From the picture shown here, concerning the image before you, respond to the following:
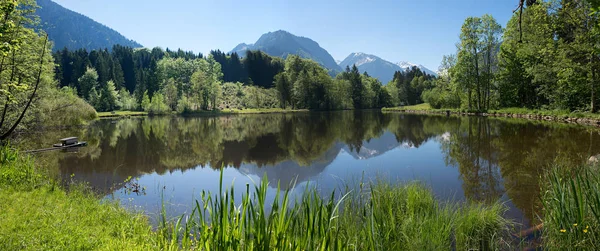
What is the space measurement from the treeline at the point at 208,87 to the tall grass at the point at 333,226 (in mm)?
75478

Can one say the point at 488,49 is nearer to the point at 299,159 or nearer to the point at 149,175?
the point at 299,159

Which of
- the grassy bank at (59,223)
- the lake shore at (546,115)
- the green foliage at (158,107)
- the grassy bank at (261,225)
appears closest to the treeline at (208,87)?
the green foliage at (158,107)

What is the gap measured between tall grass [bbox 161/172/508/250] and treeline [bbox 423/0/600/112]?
891 inches

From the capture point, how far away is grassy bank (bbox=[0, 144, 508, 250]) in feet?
10.8

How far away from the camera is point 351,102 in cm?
9756

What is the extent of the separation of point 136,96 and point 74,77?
2705 cm

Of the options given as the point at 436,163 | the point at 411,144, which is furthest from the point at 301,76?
the point at 436,163

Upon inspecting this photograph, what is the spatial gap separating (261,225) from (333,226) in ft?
3.60

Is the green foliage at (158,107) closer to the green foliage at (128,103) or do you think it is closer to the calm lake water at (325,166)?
the green foliage at (128,103)

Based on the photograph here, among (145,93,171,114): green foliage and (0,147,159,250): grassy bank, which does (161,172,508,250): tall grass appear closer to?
(0,147,159,250): grassy bank

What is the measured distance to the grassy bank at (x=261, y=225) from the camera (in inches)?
130

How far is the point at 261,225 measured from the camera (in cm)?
319

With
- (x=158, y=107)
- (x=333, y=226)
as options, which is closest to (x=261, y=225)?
(x=333, y=226)

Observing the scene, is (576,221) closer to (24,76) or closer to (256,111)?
(24,76)
